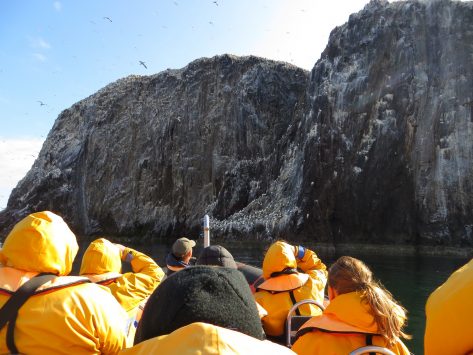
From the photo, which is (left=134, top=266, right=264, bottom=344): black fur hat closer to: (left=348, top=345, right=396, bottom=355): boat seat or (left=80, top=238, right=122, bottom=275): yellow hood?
(left=348, top=345, right=396, bottom=355): boat seat

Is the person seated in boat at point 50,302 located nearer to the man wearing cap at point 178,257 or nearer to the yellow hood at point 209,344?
the yellow hood at point 209,344

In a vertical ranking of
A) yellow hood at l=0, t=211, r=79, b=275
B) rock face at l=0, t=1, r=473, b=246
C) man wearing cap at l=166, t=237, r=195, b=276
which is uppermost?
rock face at l=0, t=1, r=473, b=246

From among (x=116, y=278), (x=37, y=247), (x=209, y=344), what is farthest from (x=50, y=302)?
(x=116, y=278)

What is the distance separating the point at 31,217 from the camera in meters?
2.45

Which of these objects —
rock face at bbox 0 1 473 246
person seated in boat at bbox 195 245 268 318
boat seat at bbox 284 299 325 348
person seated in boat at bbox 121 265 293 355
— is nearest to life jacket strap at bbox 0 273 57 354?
person seated in boat at bbox 121 265 293 355

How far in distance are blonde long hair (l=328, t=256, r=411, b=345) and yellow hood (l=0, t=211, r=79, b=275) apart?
5.59 feet

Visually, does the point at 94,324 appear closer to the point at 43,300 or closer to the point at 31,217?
the point at 43,300

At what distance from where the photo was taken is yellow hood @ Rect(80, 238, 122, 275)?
13.0ft

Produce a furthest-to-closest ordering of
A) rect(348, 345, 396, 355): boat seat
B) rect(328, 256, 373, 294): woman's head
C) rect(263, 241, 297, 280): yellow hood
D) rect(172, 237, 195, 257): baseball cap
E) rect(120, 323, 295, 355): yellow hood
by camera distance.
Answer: rect(172, 237, 195, 257): baseball cap
rect(263, 241, 297, 280): yellow hood
rect(328, 256, 373, 294): woman's head
rect(348, 345, 396, 355): boat seat
rect(120, 323, 295, 355): yellow hood

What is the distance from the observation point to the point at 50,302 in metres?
2.24

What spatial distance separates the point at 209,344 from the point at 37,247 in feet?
5.17

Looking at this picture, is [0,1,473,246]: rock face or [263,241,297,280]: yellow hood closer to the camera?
[263,241,297,280]: yellow hood

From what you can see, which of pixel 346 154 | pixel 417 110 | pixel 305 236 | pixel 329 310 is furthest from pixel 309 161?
pixel 329 310

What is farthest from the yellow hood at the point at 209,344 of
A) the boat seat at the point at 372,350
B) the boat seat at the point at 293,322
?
the boat seat at the point at 293,322
